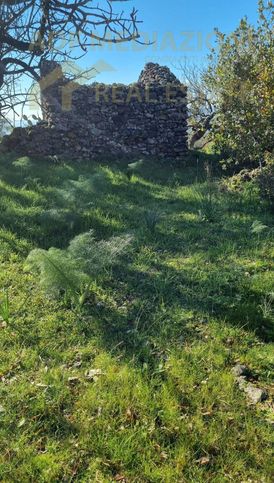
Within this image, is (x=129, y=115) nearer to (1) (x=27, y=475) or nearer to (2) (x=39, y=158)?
(2) (x=39, y=158)

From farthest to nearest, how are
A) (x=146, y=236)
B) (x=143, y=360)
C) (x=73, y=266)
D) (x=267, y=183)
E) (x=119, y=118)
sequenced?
(x=119, y=118) < (x=267, y=183) < (x=146, y=236) < (x=73, y=266) < (x=143, y=360)

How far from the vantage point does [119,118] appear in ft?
42.9

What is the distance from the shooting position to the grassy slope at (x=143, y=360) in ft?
7.92

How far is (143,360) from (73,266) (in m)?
1.41

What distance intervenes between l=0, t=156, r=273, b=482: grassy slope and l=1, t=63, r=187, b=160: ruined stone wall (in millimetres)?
6495

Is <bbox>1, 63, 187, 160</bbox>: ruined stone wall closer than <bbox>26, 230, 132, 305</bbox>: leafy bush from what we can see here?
No

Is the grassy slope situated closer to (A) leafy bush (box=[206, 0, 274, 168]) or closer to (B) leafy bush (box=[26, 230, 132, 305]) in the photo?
(B) leafy bush (box=[26, 230, 132, 305])

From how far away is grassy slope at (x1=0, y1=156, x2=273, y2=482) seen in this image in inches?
95.0

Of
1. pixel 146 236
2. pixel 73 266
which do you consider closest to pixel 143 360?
pixel 73 266

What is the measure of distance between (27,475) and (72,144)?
10961 mm

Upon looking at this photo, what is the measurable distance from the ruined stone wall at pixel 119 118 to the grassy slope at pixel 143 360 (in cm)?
650

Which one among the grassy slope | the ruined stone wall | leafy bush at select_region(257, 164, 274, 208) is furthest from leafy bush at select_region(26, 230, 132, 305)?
the ruined stone wall

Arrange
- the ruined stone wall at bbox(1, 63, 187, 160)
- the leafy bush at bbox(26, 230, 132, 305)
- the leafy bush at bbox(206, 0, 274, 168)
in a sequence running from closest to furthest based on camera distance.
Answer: the leafy bush at bbox(26, 230, 132, 305), the leafy bush at bbox(206, 0, 274, 168), the ruined stone wall at bbox(1, 63, 187, 160)

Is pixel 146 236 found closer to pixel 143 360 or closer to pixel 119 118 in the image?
pixel 143 360
